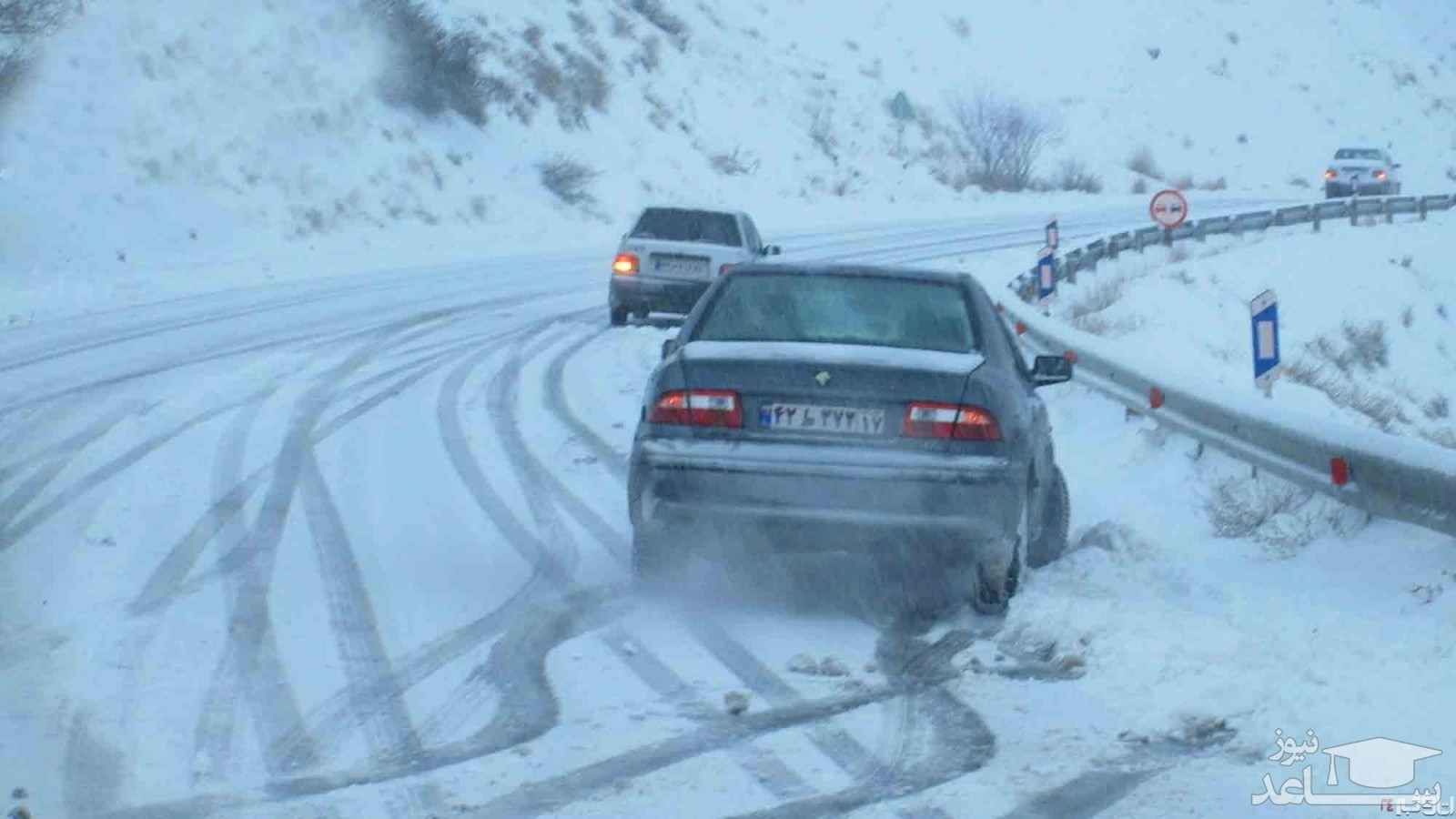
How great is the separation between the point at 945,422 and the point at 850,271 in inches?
52.0

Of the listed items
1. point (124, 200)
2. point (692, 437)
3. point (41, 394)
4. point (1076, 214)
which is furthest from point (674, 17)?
point (692, 437)

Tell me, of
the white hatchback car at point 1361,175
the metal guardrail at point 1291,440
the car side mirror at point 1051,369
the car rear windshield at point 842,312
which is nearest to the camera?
the metal guardrail at point 1291,440

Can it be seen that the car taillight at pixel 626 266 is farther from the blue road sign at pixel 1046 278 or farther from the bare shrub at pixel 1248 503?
the bare shrub at pixel 1248 503

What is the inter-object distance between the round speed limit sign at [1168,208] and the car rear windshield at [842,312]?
63.4ft

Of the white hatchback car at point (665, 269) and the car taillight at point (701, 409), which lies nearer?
the car taillight at point (701, 409)

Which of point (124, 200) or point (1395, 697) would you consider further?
point (124, 200)

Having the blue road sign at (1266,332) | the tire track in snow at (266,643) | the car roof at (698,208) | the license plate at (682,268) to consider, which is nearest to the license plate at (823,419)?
the tire track in snow at (266,643)

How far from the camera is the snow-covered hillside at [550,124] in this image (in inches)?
1128

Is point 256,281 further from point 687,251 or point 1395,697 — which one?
point 1395,697

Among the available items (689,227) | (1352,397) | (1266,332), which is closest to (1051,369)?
(1266,332)

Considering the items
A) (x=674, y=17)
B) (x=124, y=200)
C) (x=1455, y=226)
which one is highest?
(x=674, y=17)

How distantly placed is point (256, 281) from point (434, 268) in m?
3.34

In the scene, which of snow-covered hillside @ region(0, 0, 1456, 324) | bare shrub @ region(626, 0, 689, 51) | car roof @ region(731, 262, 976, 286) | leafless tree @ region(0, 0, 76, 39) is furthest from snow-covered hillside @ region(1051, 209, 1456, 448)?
bare shrub @ region(626, 0, 689, 51)

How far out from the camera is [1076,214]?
156ft
